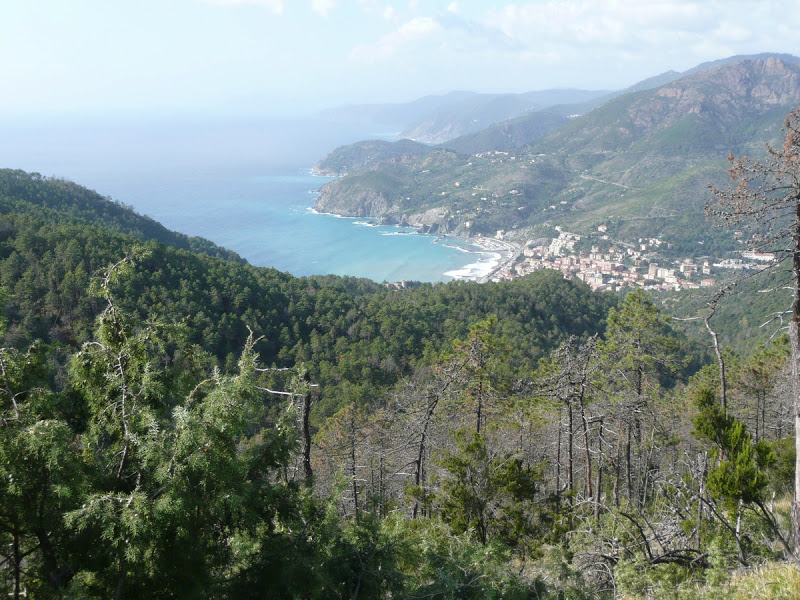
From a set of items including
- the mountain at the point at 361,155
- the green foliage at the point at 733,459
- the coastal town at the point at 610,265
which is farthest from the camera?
the mountain at the point at 361,155

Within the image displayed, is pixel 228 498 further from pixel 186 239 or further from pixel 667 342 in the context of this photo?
pixel 186 239

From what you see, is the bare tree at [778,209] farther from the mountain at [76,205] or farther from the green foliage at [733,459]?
the mountain at [76,205]

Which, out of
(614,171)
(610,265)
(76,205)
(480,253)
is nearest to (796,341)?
(76,205)

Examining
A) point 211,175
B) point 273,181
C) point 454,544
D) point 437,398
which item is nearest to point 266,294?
point 437,398

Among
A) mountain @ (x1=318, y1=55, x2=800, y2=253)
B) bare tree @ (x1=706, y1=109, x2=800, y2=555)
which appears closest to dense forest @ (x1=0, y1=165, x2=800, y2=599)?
bare tree @ (x1=706, y1=109, x2=800, y2=555)

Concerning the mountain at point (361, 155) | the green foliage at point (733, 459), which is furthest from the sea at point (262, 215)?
the green foliage at point (733, 459)
